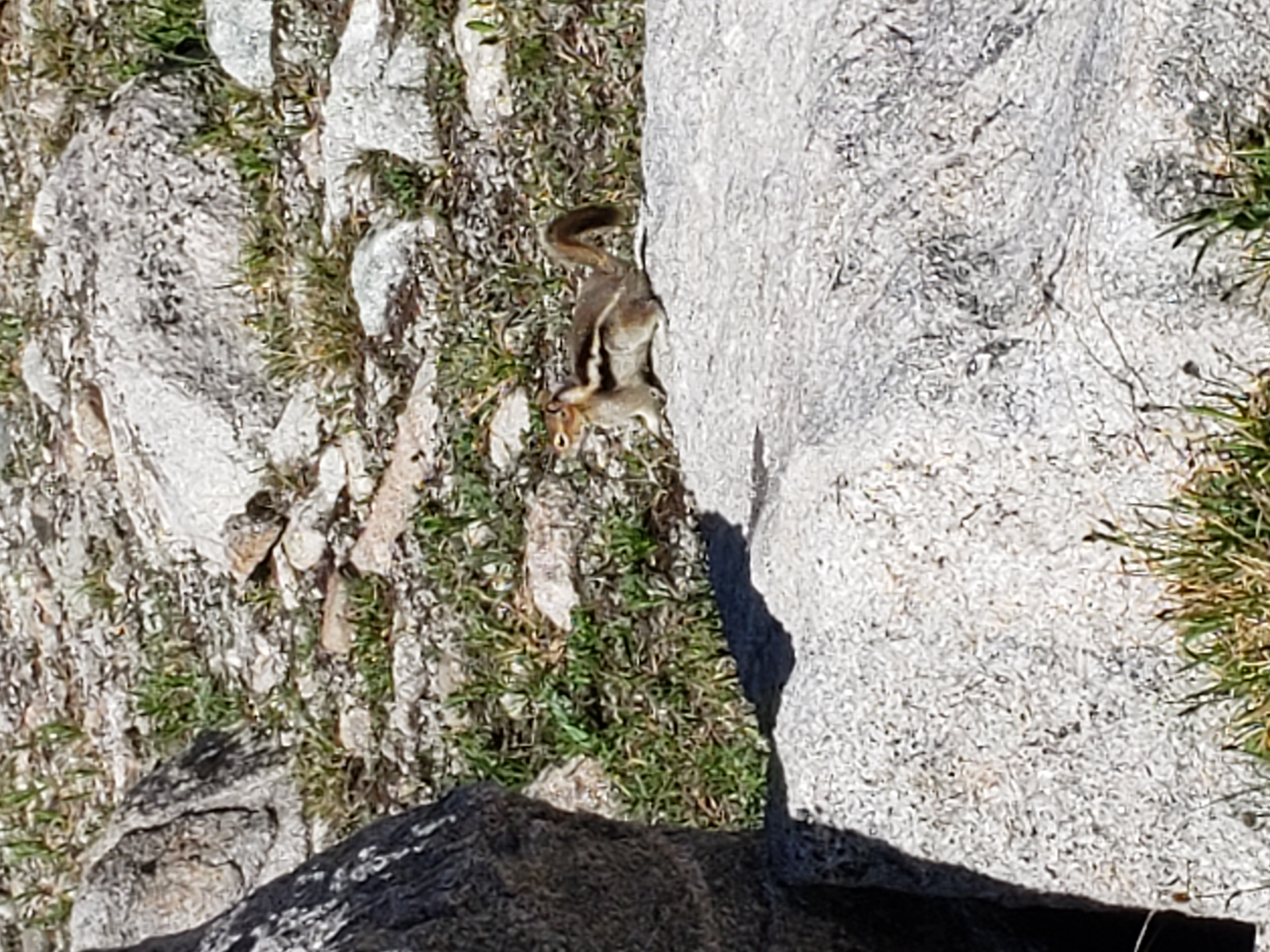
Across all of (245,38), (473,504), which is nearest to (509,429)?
(473,504)

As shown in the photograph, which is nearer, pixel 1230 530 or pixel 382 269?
pixel 1230 530

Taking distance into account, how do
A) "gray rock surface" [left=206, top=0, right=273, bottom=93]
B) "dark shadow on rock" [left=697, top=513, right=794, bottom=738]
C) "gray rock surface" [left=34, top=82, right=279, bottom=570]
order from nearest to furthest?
"dark shadow on rock" [left=697, top=513, right=794, bottom=738]
"gray rock surface" [left=206, top=0, right=273, bottom=93]
"gray rock surface" [left=34, top=82, right=279, bottom=570]

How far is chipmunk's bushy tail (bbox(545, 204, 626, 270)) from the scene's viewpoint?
16.1 feet

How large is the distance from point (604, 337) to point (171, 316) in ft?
7.39

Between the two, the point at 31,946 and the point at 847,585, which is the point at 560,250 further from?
the point at 31,946

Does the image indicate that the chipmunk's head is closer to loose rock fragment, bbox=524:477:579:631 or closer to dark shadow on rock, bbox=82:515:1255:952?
loose rock fragment, bbox=524:477:579:631

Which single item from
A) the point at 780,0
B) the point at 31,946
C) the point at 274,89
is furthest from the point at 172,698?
the point at 780,0

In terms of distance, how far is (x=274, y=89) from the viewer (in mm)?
6129

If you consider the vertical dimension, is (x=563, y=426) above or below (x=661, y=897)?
above

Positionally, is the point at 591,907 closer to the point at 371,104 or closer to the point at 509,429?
the point at 509,429

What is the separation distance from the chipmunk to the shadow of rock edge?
3.85ft

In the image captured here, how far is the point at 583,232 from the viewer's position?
492cm

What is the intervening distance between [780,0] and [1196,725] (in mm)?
1846

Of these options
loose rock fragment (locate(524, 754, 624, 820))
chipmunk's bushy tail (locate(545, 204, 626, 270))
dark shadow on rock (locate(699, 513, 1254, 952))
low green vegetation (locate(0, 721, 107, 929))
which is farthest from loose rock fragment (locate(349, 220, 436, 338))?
low green vegetation (locate(0, 721, 107, 929))
